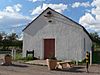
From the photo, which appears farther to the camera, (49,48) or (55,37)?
(49,48)

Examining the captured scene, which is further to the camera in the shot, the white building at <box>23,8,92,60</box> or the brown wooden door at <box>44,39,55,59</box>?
the brown wooden door at <box>44,39,55,59</box>

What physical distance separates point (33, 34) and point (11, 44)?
2294 cm

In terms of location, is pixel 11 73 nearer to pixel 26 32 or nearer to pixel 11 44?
pixel 26 32

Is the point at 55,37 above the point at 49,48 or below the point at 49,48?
above

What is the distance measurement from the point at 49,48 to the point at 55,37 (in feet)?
4.22

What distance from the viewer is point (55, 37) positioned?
2598 centimetres

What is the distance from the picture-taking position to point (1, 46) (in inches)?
1897

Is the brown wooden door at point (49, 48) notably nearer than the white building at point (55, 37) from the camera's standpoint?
No

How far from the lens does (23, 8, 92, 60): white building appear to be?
2483 centimetres

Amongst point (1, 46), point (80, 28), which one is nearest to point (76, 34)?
point (80, 28)

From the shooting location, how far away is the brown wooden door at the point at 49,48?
1034 inches

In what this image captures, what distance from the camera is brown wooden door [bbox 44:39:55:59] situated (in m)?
26.3

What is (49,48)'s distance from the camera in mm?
26484

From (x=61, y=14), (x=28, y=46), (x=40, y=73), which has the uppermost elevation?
(x=61, y=14)
